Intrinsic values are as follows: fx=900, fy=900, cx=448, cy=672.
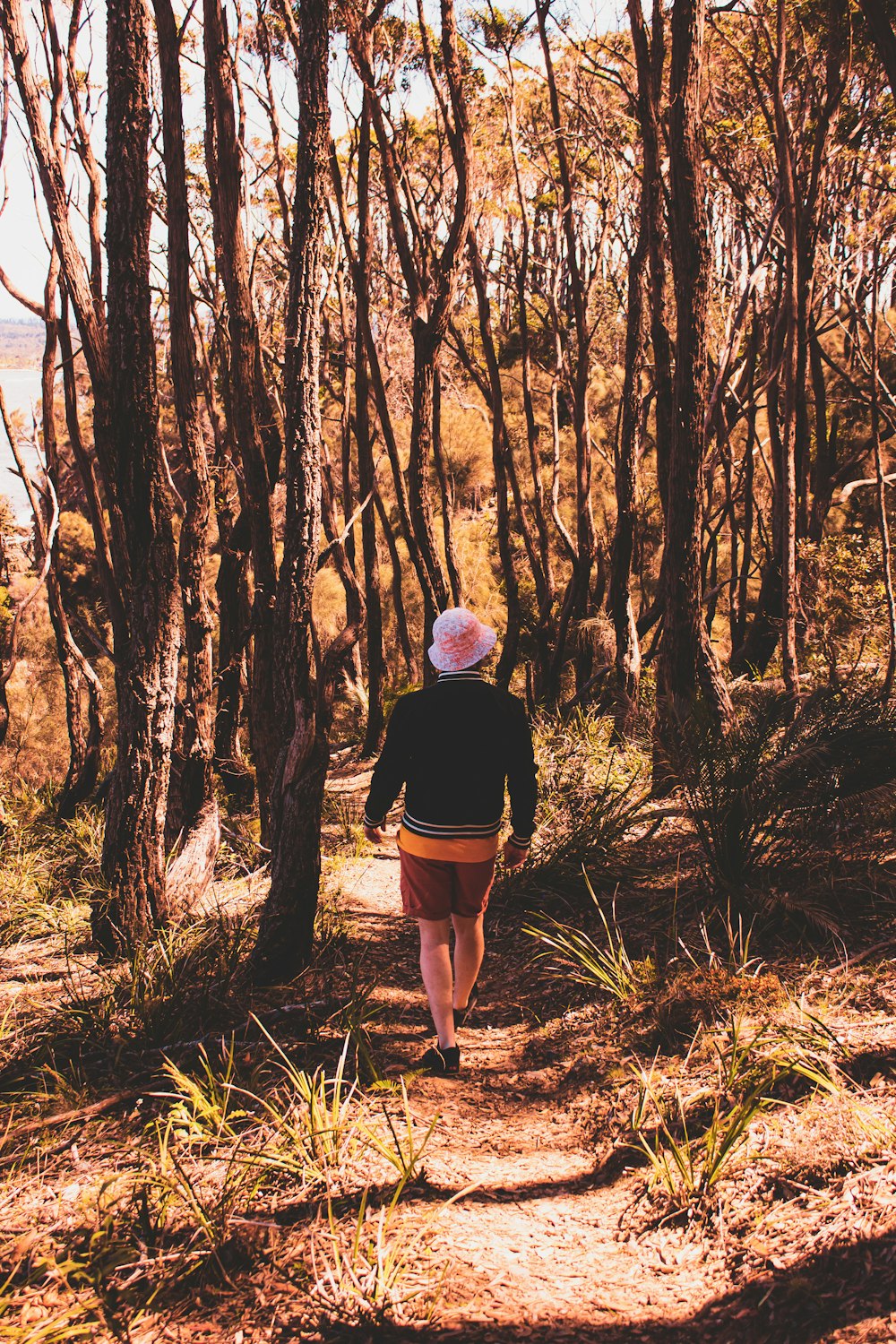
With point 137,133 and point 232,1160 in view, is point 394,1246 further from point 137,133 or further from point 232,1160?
point 137,133

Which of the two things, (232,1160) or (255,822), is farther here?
(255,822)

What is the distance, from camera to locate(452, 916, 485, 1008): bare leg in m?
3.65

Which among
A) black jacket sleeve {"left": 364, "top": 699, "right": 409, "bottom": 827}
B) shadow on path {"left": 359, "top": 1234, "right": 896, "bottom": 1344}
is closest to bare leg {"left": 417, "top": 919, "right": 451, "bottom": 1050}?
black jacket sleeve {"left": 364, "top": 699, "right": 409, "bottom": 827}

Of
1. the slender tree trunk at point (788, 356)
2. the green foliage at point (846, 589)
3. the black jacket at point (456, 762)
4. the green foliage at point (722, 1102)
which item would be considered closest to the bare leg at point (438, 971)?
the black jacket at point (456, 762)

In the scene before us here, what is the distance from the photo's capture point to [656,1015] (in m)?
3.58

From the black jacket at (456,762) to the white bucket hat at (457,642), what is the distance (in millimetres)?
56

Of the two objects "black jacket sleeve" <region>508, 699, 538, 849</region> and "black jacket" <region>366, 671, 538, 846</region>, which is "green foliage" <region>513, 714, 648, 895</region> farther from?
"black jacket" <region>366, 671, 538, 846</region>

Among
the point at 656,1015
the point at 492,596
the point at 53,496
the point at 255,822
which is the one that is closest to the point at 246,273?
the point at 53,496

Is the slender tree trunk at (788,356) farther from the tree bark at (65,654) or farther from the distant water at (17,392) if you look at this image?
the distant water at (17,392)

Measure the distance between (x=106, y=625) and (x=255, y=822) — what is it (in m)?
12.5

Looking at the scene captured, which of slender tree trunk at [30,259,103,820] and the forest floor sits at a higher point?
slender tree trunk at [30,259,103,820]

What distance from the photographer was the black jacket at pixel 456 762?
11.4 feet

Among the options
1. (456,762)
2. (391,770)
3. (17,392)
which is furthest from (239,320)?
(17,392)

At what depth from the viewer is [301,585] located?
431 cm
